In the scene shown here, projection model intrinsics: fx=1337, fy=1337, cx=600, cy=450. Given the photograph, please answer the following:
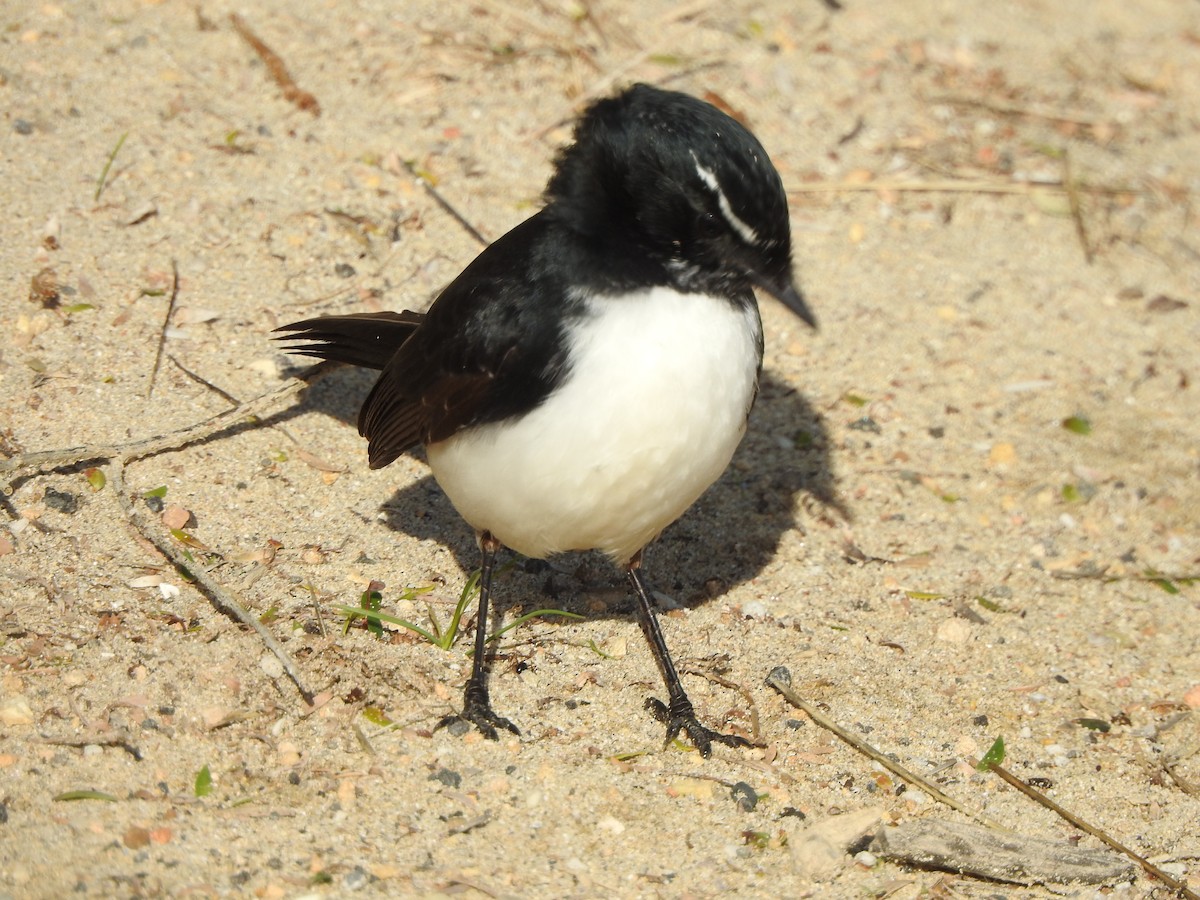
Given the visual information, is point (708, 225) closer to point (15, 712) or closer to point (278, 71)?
point (15, 712)

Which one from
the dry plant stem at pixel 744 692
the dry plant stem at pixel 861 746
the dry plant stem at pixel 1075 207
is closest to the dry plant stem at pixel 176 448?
the dry plant stem at pixel 744 692

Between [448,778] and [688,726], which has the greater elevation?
[448,778]

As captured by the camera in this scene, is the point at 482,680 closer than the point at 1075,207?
Yes

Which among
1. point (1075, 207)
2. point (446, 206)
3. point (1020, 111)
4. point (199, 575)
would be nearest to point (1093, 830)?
point (199, 575)

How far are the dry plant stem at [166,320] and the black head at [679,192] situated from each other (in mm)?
2390

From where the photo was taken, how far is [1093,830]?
459 centimetres

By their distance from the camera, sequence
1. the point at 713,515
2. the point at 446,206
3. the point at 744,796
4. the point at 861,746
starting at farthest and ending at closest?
the point at 446,206
the point at 713,515
the point at 861,746
the point at 744,796

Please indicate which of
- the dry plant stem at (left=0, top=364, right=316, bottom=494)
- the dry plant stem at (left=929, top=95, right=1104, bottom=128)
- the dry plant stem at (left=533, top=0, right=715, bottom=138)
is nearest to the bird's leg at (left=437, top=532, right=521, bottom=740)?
the dry plant stem at (left=0, top=364, right=316, bottom=494)

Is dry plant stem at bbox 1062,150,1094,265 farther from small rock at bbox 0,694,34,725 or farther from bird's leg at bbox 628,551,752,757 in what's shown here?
small rock at bbox 0,694,34,725

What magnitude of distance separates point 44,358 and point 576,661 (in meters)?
2.63

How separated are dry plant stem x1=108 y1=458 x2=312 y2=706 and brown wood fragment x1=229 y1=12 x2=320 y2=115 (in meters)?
2.66

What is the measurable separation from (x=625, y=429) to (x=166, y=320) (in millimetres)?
2822

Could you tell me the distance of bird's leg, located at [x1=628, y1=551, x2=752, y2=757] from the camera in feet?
15.8

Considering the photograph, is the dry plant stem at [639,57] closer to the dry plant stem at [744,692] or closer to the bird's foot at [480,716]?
the dry plant stem at [744,692]
